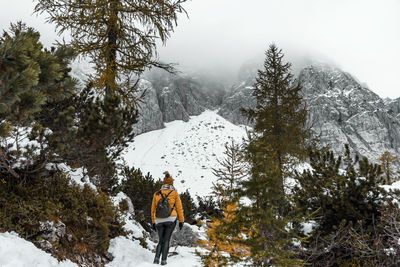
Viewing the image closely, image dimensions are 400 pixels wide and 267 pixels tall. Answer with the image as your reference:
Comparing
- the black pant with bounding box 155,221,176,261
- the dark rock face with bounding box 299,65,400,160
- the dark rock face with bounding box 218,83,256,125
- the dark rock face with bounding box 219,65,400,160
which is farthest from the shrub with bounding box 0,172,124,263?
the dark rock face with bounding box 299,65,400,160

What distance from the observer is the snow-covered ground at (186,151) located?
114ft

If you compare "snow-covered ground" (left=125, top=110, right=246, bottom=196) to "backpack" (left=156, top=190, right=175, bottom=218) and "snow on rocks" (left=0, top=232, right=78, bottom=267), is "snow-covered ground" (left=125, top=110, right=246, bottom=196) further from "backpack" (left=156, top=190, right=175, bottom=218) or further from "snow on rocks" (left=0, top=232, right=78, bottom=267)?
"snow on rocks" (left=0, top=232, right=78, bottom=267)

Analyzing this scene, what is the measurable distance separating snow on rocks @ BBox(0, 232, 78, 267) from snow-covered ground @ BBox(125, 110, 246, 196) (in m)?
26.4

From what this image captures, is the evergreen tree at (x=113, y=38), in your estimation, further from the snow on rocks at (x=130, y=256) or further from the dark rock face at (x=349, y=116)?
the dark rock face at (x=349, y=116)

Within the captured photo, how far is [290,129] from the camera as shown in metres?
10.4

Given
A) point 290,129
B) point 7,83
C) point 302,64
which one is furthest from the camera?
point 302,64

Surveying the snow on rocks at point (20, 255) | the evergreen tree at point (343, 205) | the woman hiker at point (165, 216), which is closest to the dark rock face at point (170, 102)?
the evergreen tree at point (343, 205)

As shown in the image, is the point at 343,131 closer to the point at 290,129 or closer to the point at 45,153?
the point at 290,129

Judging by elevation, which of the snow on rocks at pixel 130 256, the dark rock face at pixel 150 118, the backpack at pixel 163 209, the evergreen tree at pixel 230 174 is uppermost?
the dark rock face at pixel 150 118

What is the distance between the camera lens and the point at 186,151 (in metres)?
45.4

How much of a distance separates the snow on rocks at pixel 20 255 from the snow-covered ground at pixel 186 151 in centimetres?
2641

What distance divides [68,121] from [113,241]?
294 centimetres

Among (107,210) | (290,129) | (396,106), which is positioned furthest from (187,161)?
(396,106)

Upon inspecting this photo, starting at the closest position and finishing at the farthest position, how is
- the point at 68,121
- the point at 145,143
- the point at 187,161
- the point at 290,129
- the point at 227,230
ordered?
the point at 227,230 < the point at 68,121 < the point at 290,129 < the point at 187,161 < the point at 145,143
